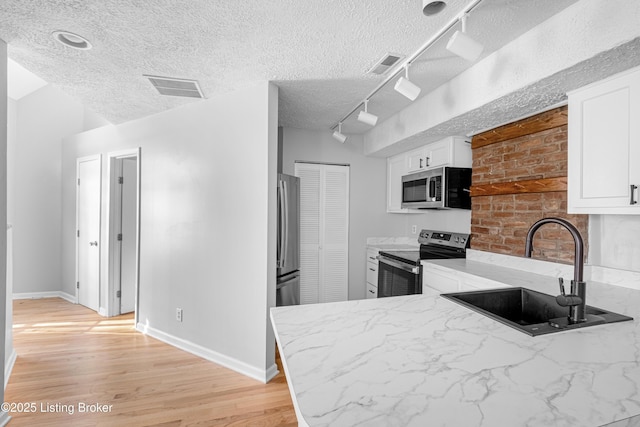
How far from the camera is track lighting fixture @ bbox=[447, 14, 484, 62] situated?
5.39ft

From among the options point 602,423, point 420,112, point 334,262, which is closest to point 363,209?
point 334,262

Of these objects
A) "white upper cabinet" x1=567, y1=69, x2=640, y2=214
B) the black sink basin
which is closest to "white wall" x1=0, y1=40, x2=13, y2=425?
the black sink basin

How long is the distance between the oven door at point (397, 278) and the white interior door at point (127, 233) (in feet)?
10.2

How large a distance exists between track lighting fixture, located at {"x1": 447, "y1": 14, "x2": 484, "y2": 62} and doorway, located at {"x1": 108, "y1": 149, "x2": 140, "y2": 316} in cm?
379

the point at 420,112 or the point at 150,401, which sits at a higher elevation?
the point at 420,112

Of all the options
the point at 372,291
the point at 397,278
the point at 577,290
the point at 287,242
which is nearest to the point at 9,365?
the point at 287,242

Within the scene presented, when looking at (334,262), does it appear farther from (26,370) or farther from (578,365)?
(578,365)

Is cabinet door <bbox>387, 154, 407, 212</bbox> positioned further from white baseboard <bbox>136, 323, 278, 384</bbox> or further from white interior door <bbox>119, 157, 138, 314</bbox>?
white interior door <bbox>119, 157, 138, 314</bbox>

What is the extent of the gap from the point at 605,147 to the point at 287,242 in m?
2.35

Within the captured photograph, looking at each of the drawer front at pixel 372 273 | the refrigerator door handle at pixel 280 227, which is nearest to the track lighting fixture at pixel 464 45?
the refrigerator door handle at pixel 280 227

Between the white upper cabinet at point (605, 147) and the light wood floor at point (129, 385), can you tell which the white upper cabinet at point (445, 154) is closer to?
the white upper cabinet at point (605, 147)

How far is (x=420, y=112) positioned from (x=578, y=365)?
2.66 m

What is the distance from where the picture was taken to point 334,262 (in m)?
4.45

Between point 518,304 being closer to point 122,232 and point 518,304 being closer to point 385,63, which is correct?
point 385,63
